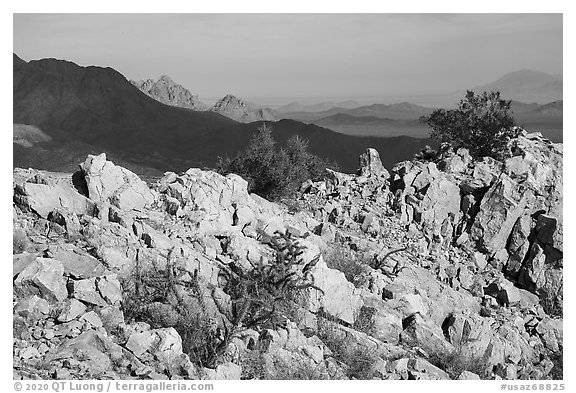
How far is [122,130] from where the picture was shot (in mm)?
41750

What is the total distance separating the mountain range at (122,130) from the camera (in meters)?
35.4

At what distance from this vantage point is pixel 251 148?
583 inches

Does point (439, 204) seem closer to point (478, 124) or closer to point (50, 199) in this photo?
point (478, 124)

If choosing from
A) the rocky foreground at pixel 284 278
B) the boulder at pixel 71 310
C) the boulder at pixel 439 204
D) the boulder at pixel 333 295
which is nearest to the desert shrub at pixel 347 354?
the rocky foreground at pixel 284 278

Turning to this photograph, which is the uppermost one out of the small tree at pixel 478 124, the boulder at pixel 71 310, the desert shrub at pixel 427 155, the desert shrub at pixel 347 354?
the small tree at pixel 478 124

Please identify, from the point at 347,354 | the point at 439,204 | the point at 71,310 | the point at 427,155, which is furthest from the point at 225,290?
the point at 427,155

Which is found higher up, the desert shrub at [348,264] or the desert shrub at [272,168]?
the desert shrub at [272,168]

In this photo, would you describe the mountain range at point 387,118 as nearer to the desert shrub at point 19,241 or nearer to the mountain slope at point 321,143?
the mountain slope at point 321,143

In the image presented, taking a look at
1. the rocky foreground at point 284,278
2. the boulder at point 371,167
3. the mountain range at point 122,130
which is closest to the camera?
the rocky foreground at point 284,278

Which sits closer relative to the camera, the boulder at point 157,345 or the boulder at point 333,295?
the boulder at point 157,345

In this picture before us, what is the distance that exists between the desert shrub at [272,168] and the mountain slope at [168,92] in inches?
1668

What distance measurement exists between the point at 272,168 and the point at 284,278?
16.5ft

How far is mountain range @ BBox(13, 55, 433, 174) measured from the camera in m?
35.4
